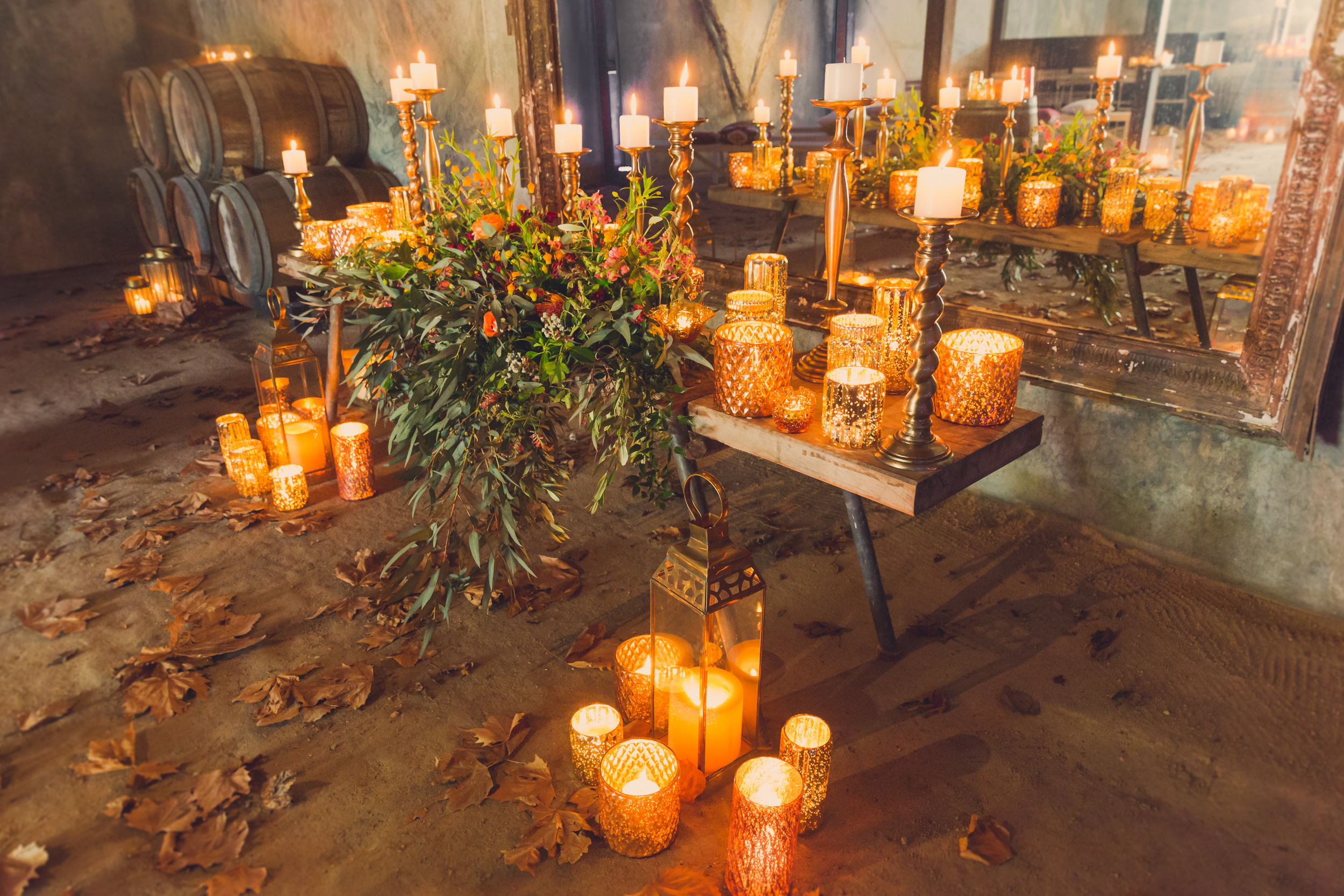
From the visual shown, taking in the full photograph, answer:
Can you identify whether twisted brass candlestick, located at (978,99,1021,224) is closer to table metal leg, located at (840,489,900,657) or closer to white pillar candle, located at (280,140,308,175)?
table metal leg, located at (840,489,900,657)

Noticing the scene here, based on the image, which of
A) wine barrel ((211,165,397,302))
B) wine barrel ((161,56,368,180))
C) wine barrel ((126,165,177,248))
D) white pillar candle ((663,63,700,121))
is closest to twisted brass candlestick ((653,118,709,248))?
white pillar candle ((663,63,700,121))

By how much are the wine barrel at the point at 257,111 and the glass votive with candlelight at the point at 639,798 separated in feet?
15.5

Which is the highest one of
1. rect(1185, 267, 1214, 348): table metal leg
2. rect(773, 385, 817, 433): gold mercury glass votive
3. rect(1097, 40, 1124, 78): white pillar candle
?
rect(1097, 40, 1124, 78): white pillar candle

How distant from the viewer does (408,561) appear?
265 cm

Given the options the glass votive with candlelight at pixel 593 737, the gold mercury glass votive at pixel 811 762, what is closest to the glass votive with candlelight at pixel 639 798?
the glass votive with candlelight at pixel 593 737

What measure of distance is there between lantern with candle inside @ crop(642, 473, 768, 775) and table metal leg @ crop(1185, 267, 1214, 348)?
1.60m

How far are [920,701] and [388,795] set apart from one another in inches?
54.2

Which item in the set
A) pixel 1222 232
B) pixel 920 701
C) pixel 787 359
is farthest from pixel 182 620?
pixel 1222 232

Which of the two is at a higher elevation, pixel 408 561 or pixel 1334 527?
pixel 1334 527

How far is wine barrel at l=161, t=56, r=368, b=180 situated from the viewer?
5.13 meters

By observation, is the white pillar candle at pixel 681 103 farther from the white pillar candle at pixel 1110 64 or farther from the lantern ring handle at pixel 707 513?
the white pillar candle at pixel 1110 64

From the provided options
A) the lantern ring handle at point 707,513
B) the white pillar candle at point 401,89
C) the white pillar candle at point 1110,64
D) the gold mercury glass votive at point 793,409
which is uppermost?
the white pillar candle at point 401,89

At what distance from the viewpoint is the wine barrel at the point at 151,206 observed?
5.84 m

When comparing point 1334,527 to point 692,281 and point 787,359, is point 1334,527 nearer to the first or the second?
point 787,359
